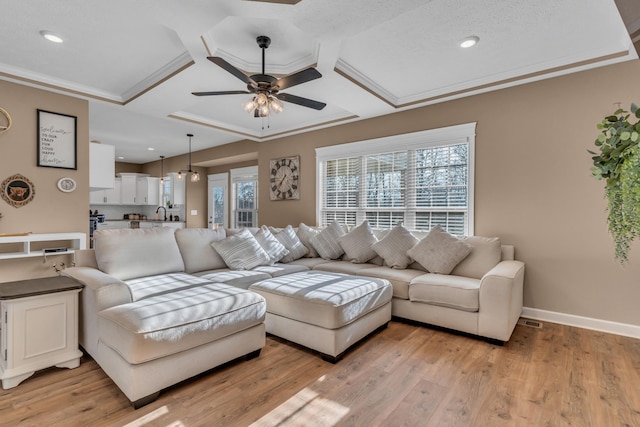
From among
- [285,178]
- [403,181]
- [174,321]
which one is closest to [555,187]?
[403,181]

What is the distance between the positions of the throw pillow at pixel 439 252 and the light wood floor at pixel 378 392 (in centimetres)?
94

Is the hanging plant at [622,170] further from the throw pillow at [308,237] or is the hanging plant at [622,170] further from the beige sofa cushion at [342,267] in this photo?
the throw pillow at [308,237]

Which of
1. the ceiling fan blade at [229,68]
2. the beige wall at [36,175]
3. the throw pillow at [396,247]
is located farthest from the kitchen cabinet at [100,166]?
the throw pillow at [396,247]

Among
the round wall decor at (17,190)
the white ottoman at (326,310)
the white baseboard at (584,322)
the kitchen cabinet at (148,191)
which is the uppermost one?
the kitchen cabinet at (148,191)

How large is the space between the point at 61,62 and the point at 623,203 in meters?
4.51

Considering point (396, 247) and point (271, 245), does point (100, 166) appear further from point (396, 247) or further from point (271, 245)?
point (396, 247)

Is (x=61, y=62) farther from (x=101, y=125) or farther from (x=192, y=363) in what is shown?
(x=192, y=363)

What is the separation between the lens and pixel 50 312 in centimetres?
212

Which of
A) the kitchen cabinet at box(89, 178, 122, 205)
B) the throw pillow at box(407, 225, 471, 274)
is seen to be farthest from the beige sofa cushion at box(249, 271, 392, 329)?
the kitchen cabinet at box(89, 178, 122, 205)

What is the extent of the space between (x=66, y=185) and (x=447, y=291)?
458 cm

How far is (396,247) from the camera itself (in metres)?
3.77

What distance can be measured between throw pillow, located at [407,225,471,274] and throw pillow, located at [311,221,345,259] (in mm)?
1074

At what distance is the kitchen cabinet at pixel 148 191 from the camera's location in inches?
336

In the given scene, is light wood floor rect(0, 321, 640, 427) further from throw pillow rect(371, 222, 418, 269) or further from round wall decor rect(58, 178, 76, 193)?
round wall decor rect(58, 178, 76, 193)
